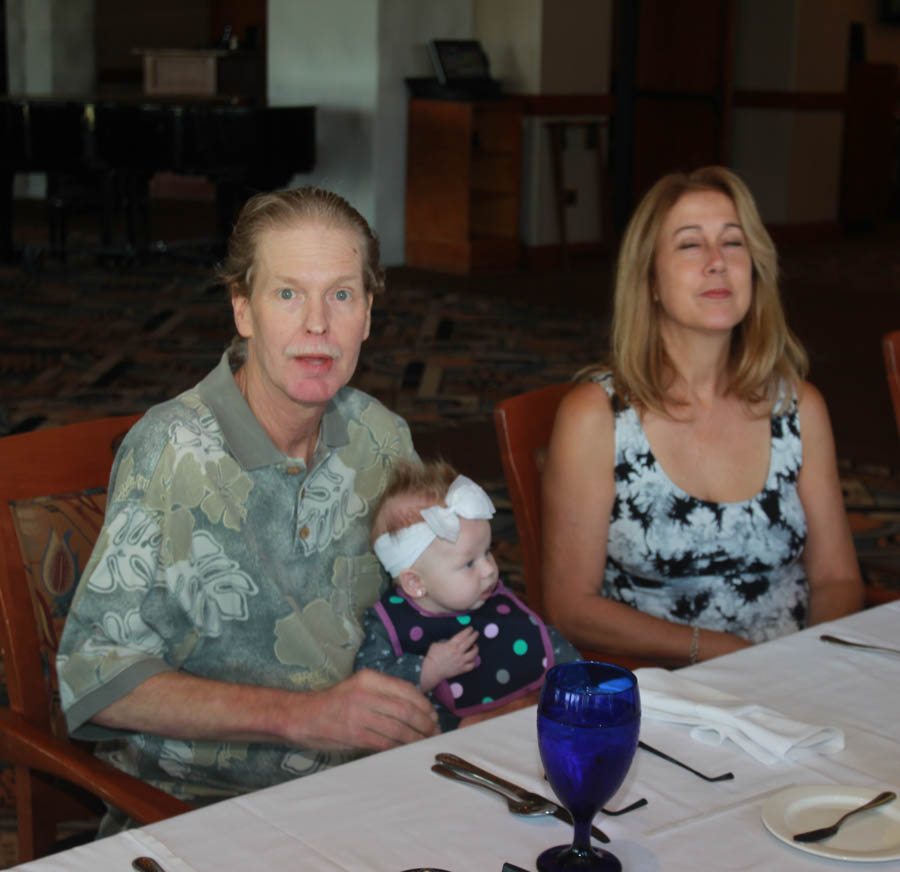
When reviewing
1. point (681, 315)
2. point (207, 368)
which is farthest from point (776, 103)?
point (681, 315)

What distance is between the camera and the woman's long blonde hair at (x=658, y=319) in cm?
229

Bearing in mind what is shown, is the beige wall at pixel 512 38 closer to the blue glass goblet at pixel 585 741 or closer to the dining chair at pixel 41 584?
the dining chair at pixel 41 584

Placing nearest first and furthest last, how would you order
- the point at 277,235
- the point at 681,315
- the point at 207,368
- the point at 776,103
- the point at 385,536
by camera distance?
the point at 277,235, the point at 385,536, the point at 681,315, the point at 207,368, the point at 776,103

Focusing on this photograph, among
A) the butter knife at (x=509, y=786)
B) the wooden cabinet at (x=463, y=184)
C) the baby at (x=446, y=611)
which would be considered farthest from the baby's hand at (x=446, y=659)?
the wooden cabinet at (x=463, y=184)

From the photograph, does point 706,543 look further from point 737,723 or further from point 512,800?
point 512,800

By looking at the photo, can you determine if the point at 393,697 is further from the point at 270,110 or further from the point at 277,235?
the point at 270,110

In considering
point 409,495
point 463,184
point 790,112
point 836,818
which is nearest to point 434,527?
point 409,495

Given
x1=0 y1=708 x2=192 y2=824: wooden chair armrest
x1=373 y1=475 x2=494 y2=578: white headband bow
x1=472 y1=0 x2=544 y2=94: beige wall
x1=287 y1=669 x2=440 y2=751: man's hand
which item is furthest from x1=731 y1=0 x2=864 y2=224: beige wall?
x1=0 y1=708 x2=192 y2=824: wooden chair armrest

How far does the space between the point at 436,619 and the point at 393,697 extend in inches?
12.7

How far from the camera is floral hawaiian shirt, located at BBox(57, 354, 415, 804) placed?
166 centimetres

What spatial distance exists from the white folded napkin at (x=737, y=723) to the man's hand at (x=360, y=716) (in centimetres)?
32

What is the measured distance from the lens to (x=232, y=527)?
69.3 inches

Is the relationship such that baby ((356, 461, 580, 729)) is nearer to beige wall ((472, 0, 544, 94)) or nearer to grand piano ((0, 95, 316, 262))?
grand piano ((0, 95, 316, 262))

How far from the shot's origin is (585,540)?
2.21 metres
